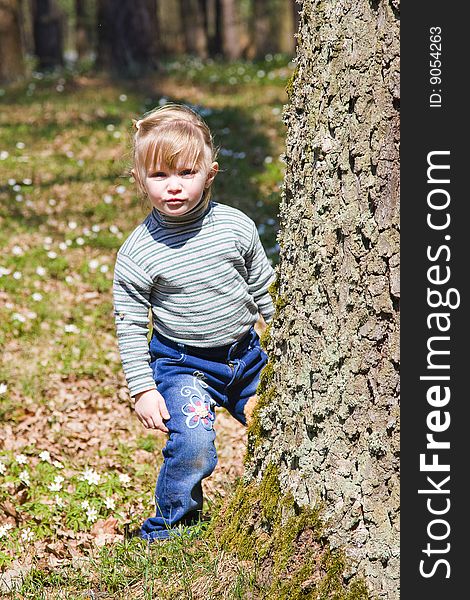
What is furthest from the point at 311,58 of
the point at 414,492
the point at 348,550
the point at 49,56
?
the point at 49,56

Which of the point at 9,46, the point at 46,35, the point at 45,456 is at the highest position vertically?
the point at 46,35

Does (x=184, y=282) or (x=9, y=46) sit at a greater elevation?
(x=9, y=46)

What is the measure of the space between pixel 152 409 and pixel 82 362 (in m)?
2.78

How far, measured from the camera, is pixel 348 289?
274 cm

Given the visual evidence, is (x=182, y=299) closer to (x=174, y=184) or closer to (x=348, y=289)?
(x=174, y=184)

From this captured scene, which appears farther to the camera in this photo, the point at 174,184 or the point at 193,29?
the point at 193,29

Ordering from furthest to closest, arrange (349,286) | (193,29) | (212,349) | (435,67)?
(193,29), (212,349), (349,286), (435,67)

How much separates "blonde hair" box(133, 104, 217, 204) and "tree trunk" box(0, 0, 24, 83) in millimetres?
14096

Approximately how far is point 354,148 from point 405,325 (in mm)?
598

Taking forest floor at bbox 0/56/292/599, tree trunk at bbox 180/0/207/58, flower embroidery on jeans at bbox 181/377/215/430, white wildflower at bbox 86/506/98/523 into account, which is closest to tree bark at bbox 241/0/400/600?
forest floor at bbox 0/56/292/599

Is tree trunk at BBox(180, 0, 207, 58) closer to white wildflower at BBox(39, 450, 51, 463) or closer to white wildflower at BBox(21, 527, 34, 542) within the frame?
white wildflower at BBox(39, 450, 51, 463)

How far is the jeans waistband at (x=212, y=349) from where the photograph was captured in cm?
363

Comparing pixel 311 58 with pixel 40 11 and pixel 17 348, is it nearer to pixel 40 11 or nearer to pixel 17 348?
pixel 17 348

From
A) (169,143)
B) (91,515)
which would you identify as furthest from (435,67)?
(91,515)
